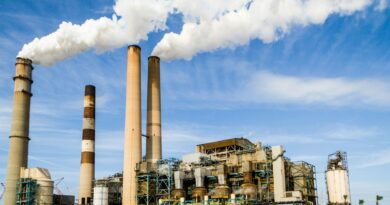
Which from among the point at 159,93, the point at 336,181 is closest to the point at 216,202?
the point at 336,181

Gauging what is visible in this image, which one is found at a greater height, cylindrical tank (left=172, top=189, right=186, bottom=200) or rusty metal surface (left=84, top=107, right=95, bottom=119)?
rusty metal surface (left=84, top=107, right=95, bottom=119)

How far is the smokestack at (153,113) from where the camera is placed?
7562 cm

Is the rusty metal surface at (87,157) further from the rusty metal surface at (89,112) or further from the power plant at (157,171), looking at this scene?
the rusty metal surface at (89,112)

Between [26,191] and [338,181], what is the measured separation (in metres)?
48.5

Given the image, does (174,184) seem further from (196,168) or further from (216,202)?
(216,202)

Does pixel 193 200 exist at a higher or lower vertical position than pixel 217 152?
lower

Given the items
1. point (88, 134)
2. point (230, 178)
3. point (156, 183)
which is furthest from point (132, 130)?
point (230, 178)

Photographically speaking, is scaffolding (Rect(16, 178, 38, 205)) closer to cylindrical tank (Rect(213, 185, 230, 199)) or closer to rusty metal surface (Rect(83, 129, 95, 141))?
rusty metal surface (Rect(83, 129, 95, 141))

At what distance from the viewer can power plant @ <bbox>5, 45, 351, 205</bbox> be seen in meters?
58.8

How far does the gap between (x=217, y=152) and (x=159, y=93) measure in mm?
15141

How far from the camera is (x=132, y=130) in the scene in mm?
71750

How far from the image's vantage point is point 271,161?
60438mm

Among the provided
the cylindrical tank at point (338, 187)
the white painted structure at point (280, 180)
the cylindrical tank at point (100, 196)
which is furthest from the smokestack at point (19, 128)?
the cylindrical tank at point (338, 187)

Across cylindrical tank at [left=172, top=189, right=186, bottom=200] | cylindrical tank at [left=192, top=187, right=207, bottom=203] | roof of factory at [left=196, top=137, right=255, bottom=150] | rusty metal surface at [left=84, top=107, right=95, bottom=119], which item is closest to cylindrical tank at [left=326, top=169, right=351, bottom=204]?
cylindrical tank at [left=192, top=187, right=207, bottom=203]
